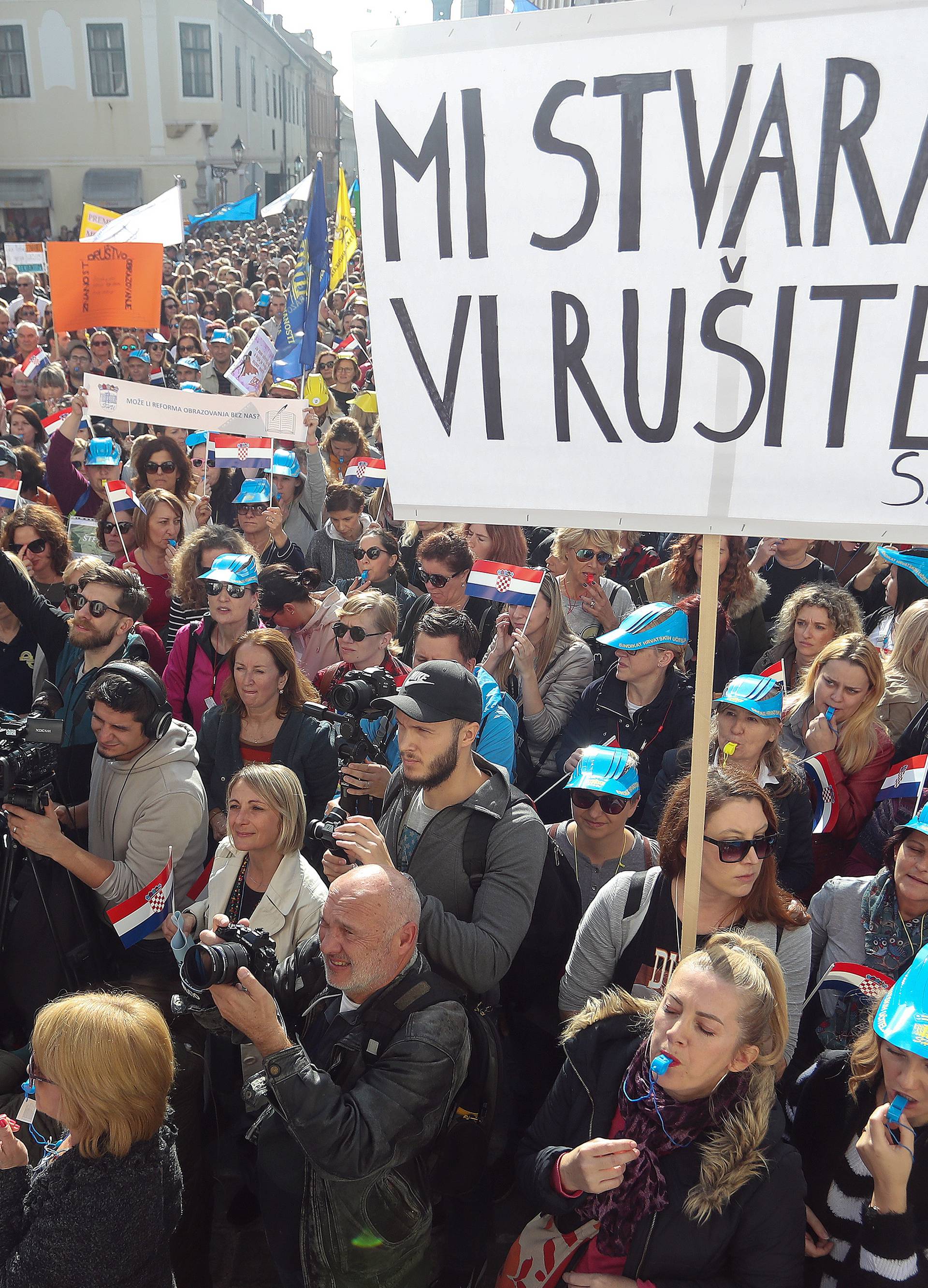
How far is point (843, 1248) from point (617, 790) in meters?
1.23

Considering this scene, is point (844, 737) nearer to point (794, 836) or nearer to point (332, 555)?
point (794, 836)

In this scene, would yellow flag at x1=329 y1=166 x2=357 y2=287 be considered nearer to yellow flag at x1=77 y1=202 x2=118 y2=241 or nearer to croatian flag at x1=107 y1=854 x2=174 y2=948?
yellow flag at x1=77 y1=202 x2=118 y2=241

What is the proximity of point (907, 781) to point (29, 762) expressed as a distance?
2579 millimetres

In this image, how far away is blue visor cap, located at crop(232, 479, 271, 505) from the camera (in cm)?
579

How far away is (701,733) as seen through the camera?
6.54ft

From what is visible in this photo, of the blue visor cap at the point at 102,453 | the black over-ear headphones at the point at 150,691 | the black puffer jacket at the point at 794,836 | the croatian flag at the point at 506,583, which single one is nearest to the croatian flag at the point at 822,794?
the black puffer jacket at the point at 794,836

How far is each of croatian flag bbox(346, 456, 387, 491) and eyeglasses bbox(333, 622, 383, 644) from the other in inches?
97.0

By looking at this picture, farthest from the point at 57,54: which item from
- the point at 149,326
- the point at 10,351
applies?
the point at 149,326

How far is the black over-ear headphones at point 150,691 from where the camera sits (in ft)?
10.6

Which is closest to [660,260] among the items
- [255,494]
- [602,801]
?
[602,801]

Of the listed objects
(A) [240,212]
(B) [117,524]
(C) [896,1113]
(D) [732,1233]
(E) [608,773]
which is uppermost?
(A) [240,212]

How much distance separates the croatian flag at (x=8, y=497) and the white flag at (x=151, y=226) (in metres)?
5.11

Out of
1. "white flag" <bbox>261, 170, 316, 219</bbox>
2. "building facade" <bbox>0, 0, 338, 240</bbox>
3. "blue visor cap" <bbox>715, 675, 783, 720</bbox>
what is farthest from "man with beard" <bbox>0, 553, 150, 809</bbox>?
"building facade" <bbox>0, 0, 338, 240</bbox>

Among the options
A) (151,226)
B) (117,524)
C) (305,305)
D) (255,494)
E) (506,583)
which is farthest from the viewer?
(151,226)
